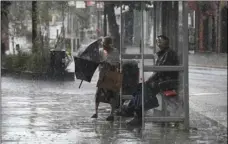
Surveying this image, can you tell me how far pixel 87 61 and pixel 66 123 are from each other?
1052 mm

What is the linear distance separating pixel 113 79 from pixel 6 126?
6.19 feet

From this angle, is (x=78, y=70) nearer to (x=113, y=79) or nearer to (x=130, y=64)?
(x=113, y=79)

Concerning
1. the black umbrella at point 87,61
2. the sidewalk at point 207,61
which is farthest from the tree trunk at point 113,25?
the sidewalk at point 207,61

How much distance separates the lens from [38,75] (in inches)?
467

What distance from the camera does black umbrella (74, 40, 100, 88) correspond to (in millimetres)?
9422

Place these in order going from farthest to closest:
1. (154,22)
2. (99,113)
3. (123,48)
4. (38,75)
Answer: (38,75) → (123,48) → (99,113) → (154,22)

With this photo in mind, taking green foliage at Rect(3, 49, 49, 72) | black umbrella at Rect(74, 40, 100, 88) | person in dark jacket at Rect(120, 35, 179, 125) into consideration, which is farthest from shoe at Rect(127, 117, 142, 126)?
green foliage at Rect(3, 49, 49, 72)

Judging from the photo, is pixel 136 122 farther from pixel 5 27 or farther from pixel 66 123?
pixel 5 27

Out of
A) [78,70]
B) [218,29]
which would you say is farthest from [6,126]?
[218,29]

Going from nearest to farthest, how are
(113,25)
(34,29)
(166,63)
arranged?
(166,63) → (113,25) → (34,29)

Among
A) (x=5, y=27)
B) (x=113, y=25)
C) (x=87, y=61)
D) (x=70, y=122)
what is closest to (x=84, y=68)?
(x=87, y=61)

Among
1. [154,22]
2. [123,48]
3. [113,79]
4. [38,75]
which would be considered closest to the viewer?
[154,22]

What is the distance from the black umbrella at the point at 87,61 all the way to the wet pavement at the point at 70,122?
175 millimetres

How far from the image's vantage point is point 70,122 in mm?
9336
